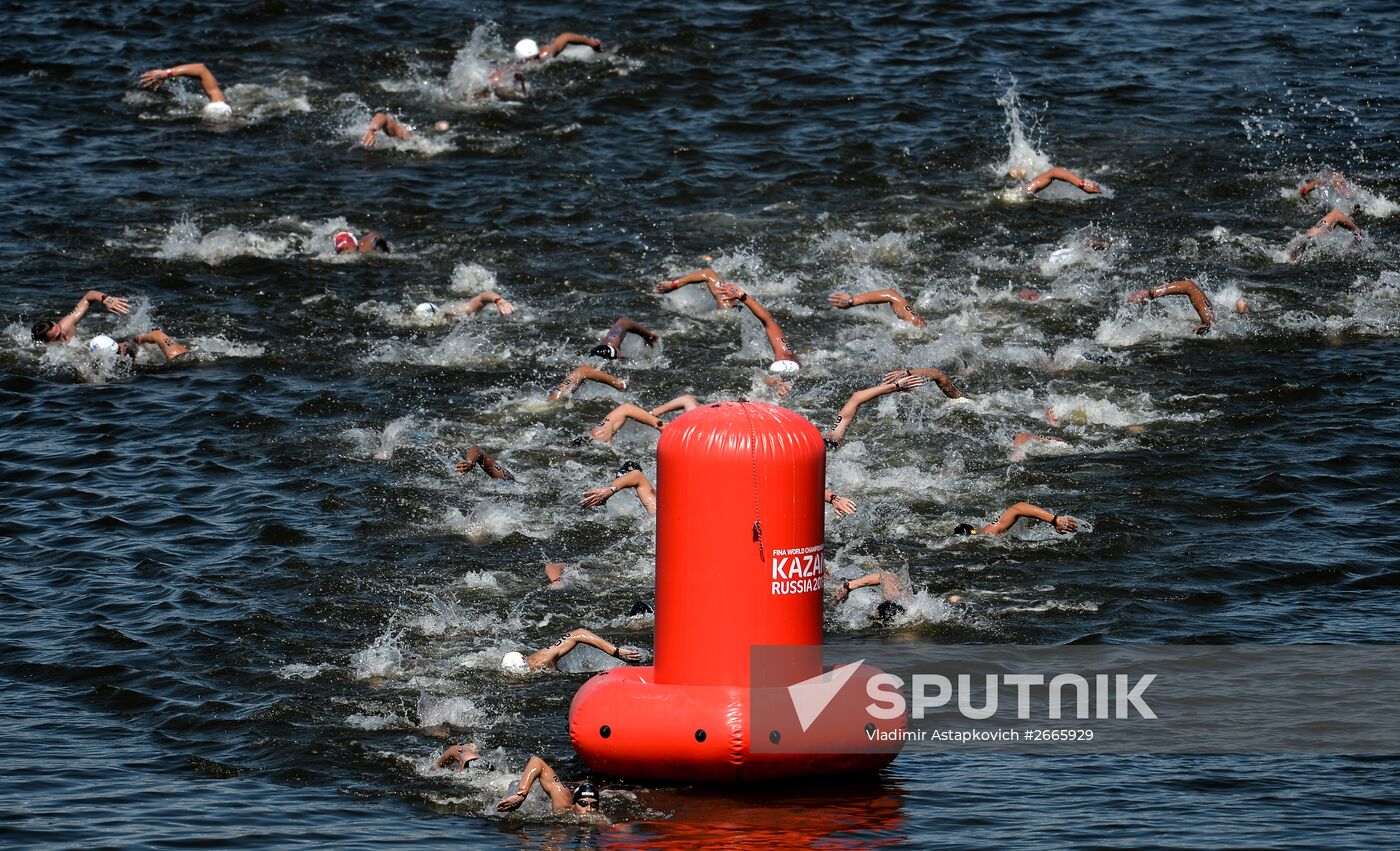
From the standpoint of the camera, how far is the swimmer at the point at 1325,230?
85.0 ft

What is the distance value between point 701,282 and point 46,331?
8746 millimetres

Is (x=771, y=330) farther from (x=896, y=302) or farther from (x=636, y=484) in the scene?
(x=636, y=484)

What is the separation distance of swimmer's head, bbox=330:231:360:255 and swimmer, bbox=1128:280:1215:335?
37.1ft

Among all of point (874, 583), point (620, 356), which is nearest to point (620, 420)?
point (620, 356)

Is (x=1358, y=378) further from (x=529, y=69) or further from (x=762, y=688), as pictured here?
(x=529, y=69)

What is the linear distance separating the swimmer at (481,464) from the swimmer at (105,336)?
5.15m

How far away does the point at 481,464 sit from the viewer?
19797 mm

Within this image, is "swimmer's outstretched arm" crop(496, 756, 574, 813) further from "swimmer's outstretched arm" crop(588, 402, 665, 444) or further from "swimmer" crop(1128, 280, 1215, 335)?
"swimmer" crop(1128, 280, 1215, 335)

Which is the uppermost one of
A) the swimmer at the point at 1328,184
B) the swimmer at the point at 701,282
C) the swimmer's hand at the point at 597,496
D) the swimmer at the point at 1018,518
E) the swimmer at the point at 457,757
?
the swimmer at the point at 1328,184

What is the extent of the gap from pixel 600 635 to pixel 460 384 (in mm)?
7017

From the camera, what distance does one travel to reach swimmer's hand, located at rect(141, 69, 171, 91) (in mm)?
30766

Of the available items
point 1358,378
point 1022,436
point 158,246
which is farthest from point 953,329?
point 158,246

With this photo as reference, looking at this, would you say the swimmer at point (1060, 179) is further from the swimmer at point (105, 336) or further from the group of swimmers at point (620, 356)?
the swimmer at point (105, 336)

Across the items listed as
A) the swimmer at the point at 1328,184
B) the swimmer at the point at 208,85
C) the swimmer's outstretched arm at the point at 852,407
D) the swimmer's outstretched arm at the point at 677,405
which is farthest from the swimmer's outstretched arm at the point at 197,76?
the swimmer at the point at 1328,184
